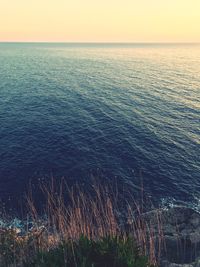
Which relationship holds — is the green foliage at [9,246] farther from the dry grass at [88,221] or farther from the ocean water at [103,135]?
the ocean water at [103,135]

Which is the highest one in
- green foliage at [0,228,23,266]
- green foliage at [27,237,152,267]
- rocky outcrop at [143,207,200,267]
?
green foliage at [27,237,152,267]

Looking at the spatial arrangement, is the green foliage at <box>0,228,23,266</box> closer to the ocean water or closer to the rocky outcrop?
the rocky outcrop

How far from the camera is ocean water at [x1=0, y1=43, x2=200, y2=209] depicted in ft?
204

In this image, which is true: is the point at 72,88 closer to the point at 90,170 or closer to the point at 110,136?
the point at 110,136

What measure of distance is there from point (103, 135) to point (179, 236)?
139 ft

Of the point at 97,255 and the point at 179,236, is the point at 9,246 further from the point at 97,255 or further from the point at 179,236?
the point at 179,236

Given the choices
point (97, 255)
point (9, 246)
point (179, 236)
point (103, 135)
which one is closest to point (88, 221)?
point (179, 236)

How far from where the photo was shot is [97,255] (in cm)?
2411

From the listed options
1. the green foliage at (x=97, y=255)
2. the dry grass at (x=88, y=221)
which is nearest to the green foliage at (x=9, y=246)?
the dry grass at (x=88, y=221)

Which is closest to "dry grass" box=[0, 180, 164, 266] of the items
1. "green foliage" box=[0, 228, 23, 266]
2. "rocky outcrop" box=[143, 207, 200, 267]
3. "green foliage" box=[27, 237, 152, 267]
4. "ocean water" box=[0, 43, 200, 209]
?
"green foliage" box=[0, 228, 23, 266]

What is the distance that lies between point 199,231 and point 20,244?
28123 mm

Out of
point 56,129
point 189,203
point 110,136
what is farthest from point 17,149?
point 189,203

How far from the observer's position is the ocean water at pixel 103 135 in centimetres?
6218

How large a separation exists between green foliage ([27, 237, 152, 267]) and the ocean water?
3386cm
